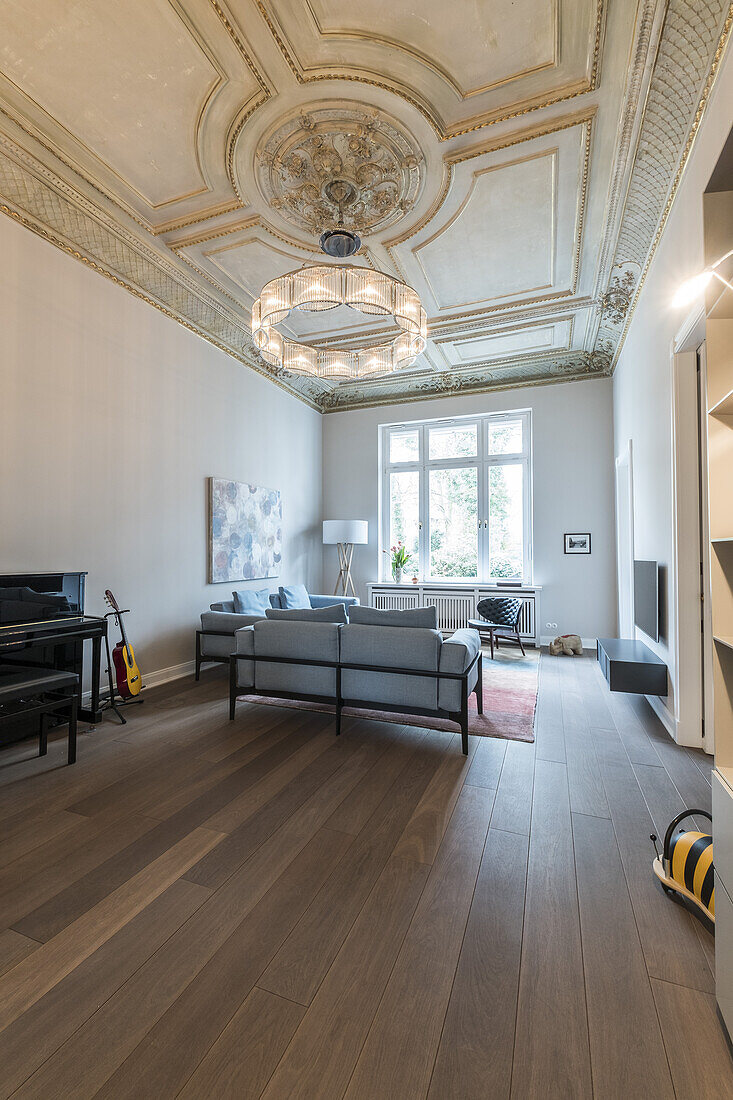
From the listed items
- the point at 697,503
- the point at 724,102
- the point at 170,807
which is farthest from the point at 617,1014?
the point at 724,102

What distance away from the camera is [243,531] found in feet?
20.1

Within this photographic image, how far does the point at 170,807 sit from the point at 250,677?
4.73 ft

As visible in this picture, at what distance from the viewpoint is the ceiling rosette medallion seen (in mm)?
3123

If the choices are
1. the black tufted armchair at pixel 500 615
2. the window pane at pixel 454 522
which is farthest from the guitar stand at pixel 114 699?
the window pane at pixel 454 522

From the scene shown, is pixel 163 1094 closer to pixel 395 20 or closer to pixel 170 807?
pixel 170 807

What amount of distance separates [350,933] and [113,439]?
13.8 ft

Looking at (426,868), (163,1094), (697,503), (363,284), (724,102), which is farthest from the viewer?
(363,284)

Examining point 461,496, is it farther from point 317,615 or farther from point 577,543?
point 317,615

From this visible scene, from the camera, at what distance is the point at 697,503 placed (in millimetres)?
3299

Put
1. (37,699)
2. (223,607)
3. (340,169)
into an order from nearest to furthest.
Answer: (37,699)
(340,169)
(223,607)

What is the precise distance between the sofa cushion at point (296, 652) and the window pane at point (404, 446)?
4916 millimetres

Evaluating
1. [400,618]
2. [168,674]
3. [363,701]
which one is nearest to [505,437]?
[400,618]

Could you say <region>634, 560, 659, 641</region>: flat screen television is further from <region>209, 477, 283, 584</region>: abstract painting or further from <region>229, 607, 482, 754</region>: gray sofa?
<region>209, 477, 283, 584</region>: abstract painting

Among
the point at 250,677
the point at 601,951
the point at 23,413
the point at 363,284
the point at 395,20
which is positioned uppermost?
the point at 395,20
